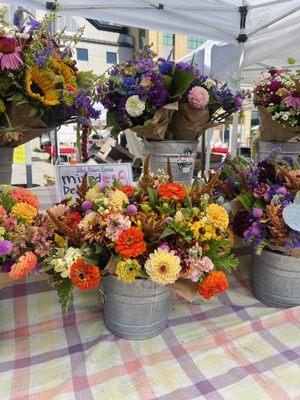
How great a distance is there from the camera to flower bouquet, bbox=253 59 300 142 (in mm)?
1288

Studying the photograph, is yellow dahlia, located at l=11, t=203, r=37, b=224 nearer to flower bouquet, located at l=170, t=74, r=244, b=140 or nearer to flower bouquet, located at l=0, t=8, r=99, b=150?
flower bouquet, located at l=0, t=8, r=99, b=150

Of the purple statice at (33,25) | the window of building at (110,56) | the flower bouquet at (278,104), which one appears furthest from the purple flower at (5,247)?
the window of building at (110,56)

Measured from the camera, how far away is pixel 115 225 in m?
0.61

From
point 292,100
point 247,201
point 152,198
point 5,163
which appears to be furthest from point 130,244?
point 292,100

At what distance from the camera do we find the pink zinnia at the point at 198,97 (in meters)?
1.08

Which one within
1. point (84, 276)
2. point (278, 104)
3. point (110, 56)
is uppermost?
point (110, 56)

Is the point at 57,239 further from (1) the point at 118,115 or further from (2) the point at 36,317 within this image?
(1) the point at 118,115

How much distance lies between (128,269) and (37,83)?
47cm

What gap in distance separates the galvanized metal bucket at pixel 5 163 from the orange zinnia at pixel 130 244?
51 centimetres

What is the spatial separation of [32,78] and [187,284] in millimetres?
555

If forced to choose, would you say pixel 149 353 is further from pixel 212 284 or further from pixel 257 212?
pixel 257 212

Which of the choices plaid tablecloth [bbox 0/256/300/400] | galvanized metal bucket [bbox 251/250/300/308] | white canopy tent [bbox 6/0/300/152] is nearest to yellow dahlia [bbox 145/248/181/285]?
plaid tablecloth [bbox 0/256/300/400]

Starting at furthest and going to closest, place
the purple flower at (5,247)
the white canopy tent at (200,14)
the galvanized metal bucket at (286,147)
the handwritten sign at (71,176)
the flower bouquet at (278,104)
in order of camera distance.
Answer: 1. the white canopy tent at (200,14)
2. the galvanized metal bucket at (286,147)
3. the flower bouquet at (278,104)
4. the handwritten sign at (71,176)
5. the purple flower at (5,247)

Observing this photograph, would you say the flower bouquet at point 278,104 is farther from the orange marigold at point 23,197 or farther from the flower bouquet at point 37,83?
the orange marigold at point 23,197
